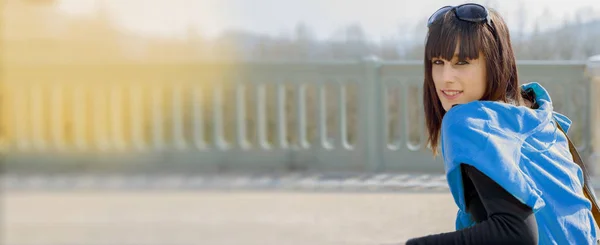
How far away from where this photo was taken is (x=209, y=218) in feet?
14.6

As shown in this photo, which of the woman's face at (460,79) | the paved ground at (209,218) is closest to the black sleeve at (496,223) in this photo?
the woman's face at (460,79)

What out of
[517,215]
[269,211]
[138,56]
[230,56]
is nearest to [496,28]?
[517,215]

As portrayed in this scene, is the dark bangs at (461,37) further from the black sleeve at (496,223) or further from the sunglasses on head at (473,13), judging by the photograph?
the black sleeve at (496,223)

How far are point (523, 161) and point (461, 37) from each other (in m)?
0.23

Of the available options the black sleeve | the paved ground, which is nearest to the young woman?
the black sleeve

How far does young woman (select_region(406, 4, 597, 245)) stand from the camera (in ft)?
3.80

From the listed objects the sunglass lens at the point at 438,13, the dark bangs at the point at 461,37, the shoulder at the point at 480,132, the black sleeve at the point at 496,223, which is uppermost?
the sunglass lens at the point at 438,13

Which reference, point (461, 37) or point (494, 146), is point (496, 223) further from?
point (461, 37)

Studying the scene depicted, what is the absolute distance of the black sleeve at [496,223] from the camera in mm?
1146

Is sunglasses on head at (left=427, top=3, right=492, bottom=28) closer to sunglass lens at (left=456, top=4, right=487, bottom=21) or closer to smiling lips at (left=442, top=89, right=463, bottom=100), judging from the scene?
sunglass lens at (left=456, top=4, right=487, bottom=21)

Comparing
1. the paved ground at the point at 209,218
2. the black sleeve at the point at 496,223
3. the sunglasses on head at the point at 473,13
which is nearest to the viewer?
the black sleeve at the point at 496,223

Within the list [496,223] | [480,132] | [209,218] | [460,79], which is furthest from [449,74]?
[209,218]

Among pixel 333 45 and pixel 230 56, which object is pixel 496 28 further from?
pixel 333 45

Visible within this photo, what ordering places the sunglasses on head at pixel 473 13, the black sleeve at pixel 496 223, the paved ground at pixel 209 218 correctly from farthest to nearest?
the paved ground at pixel 209 218
the sunglasses on head at pixel 473 13
the black sleeve at pixel 496 223
